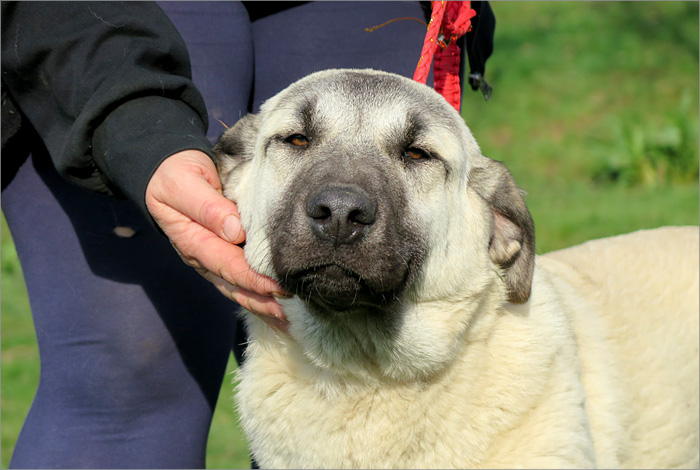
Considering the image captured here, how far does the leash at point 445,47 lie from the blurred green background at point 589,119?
4130 mm

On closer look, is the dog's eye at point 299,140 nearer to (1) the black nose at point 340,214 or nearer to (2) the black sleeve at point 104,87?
(2) the black sleeve at point 104,87

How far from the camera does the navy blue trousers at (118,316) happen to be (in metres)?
2.81

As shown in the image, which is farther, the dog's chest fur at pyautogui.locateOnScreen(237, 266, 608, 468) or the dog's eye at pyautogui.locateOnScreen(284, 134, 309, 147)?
the dog's eye at pyautogui.locateOnScreen(284, 134, 309, 147)

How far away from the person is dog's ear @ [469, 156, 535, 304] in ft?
2.12

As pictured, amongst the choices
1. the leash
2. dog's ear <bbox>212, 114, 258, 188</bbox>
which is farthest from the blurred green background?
the leash

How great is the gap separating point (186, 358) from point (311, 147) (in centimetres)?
101

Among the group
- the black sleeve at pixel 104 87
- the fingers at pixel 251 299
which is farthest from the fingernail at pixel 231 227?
the black sleeve at pixel 104 87

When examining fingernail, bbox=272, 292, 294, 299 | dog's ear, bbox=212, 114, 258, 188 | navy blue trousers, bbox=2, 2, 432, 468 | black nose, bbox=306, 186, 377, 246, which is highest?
black nose, bbox=306, 186, 377, 246

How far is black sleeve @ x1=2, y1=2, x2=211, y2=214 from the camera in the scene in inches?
97.0

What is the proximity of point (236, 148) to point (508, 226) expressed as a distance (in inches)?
41.9

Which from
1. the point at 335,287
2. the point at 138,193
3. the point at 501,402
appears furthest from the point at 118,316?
the point at 501,402

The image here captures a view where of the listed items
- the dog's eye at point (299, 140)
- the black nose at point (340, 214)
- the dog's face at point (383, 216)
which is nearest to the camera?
the black nose at point (340, 214)

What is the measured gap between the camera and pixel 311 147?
2.57 metres

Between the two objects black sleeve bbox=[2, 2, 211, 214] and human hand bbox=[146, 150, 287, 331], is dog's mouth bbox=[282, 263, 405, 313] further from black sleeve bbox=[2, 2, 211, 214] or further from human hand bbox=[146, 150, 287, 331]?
black sleeve bbox=[2, 2, 211, 214]
